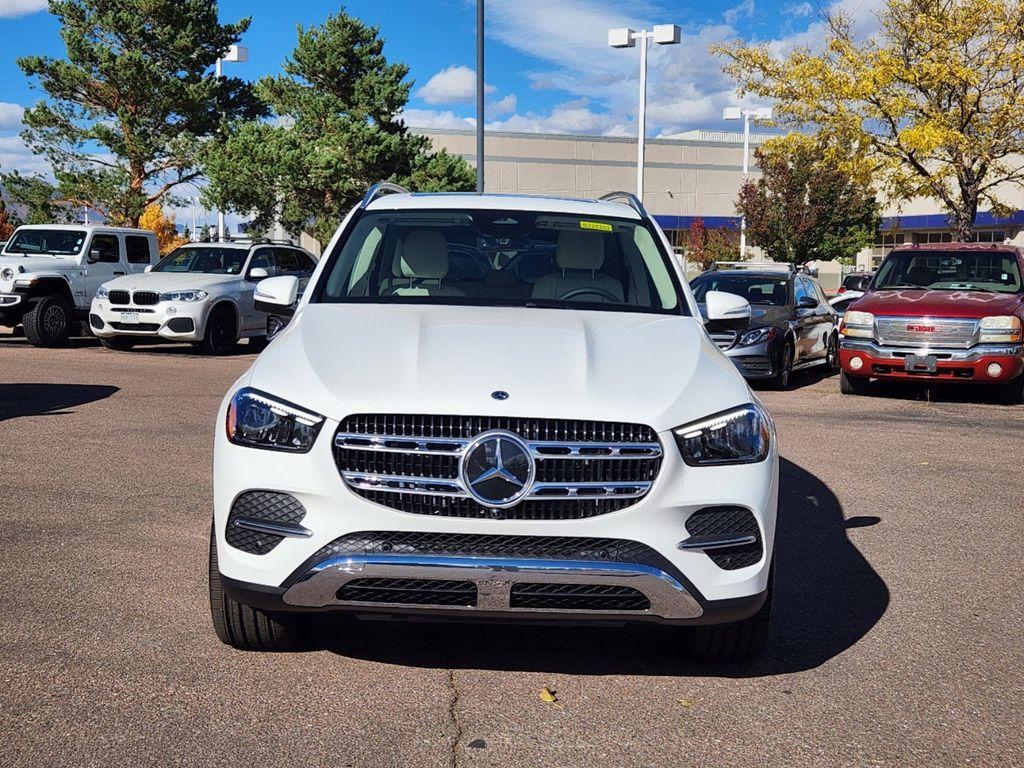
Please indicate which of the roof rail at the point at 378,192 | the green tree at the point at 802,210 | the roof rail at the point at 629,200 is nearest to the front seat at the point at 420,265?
the roof rail at the point at 378,192

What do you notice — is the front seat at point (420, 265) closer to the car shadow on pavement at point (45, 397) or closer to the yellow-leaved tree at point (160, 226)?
the car shadow on pavement at point (45, 397)

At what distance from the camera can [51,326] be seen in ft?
58.6

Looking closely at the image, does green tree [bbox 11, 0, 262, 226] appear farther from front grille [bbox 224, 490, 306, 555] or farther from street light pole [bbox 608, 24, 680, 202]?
front grille [bbox 224, 490, 306, 555]

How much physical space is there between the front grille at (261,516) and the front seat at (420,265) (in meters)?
1.67

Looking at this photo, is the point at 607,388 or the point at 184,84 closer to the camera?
the point at 607,388

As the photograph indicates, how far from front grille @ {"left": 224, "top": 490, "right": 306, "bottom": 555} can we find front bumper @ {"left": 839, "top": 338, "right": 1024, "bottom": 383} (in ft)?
33.5

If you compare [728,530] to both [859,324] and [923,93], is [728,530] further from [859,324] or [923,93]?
[923,93]

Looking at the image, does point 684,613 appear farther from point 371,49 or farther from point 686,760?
point 371,49

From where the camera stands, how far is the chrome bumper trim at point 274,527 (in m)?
3.69

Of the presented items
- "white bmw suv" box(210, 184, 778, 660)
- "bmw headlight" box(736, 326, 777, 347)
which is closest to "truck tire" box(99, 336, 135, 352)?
"bmw headlight" box(736, 326, 777, 347)

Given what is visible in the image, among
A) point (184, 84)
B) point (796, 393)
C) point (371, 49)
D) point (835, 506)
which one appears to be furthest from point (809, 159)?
point (835, 506)

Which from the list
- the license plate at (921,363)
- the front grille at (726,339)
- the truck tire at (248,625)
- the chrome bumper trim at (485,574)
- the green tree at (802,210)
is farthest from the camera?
the green tree at (802,210)

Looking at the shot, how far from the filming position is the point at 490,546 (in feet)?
12.0

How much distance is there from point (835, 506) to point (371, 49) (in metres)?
31.9
